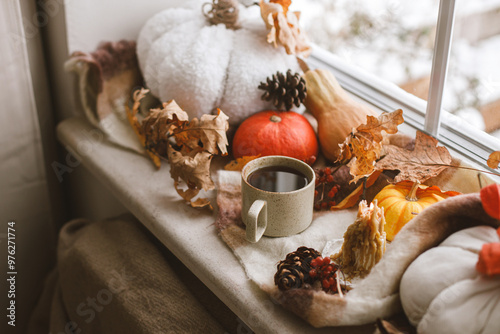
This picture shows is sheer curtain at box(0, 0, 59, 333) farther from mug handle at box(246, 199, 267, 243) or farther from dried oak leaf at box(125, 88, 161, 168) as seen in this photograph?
mug handle at box(246, 199, 267, 243)

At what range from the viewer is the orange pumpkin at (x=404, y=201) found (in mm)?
676

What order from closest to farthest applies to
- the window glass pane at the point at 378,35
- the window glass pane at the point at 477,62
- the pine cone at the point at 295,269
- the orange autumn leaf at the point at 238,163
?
1. the pine cone at the point at 295,269
2. the orange autumn leaf at the point at 238,163
3. the window glass pane at the point at 477,62
4. the window glass pane at the point at 378,35

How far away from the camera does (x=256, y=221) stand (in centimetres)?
66

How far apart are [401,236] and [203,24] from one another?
0.57 m

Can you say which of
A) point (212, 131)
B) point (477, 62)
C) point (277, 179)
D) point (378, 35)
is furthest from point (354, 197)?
point (378, 35)

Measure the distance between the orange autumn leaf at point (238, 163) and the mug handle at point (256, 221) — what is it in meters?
0.15

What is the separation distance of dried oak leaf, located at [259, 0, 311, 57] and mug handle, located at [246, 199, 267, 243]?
0.32 metres

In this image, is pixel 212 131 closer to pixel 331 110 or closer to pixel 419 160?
pixel 331 110

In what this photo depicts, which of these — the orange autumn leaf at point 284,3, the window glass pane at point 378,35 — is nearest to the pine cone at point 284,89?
the orange autumn leaf at point 284,3

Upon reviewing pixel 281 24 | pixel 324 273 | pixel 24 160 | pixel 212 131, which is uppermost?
pixel 281 24

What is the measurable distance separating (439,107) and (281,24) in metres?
0.31

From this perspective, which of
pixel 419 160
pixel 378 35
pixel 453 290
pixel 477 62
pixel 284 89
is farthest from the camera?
pixel 378 35

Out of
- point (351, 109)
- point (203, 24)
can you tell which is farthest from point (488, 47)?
point (203, 24)

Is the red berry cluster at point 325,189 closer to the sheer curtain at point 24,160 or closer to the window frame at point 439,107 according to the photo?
the window frame at point 439,107
